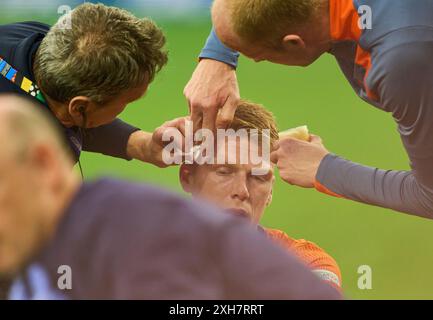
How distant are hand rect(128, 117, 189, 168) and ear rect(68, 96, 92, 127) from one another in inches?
9.4

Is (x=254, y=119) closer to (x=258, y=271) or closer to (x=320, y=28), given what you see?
(x=320, y=28)

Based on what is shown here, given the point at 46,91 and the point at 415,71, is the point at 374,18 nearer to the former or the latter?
the point at 415,71

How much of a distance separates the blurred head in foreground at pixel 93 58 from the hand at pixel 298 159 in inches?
12.6

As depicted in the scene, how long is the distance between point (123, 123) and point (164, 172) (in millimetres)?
124

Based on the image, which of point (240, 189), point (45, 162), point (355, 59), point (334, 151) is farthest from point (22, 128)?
point (334, 151)

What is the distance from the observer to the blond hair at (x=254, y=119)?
1389mm

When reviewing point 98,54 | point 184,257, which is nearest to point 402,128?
point 98,54

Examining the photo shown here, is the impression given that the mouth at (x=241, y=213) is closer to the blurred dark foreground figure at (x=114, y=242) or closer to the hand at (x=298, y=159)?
the hand at (x=298, y=159)

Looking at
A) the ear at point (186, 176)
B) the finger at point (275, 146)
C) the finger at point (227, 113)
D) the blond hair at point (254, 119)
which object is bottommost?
the ear at point (186, 176)

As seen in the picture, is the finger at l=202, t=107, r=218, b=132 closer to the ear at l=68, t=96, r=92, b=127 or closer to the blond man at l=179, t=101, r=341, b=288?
the blond man at l=179, t=101, r=341, b=288

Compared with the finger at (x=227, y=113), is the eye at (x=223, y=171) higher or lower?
lower

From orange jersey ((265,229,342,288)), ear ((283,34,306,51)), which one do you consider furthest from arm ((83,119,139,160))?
ear ((283,34,306,51))

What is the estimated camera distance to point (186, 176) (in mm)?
1449

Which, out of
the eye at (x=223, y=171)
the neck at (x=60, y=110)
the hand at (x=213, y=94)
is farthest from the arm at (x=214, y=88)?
the neck at (x=60, y=110)
